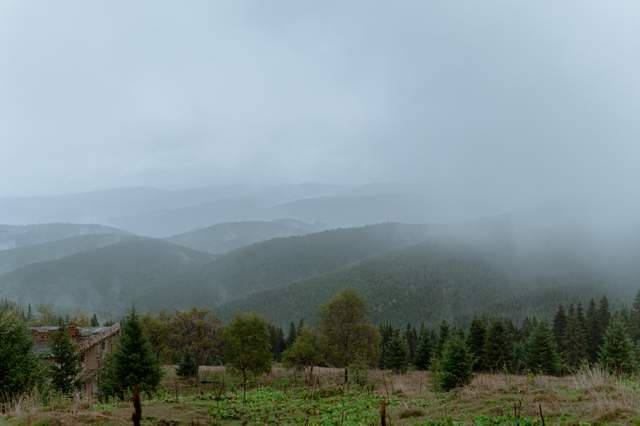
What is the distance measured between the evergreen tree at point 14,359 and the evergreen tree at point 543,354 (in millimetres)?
44385

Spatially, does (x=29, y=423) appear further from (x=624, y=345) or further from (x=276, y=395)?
(x=624, y=345)

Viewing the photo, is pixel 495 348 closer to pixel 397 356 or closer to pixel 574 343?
pixel 397 356

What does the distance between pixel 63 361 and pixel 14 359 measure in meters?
14.0

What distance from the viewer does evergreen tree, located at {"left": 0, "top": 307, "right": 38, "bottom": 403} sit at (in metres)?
17.7

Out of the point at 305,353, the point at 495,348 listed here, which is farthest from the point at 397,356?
the point at 305,353

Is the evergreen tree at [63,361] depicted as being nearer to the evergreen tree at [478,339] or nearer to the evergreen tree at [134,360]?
the evergreen tree at [134,360]

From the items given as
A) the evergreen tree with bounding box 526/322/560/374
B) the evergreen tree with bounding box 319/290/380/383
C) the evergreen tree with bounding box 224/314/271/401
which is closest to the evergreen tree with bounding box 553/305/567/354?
the evergreen tree with bounding box 526/322/560/374

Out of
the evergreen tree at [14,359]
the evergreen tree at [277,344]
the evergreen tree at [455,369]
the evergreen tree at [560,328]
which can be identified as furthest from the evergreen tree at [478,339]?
the evergreen tree at [277,344]

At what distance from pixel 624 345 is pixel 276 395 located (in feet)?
120

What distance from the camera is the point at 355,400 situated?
1694 cm

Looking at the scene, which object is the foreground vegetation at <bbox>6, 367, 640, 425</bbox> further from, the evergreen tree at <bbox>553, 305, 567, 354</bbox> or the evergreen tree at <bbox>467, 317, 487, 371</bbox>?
the evergreen tree at <bbox>553, 305, 567, 354</bbox>

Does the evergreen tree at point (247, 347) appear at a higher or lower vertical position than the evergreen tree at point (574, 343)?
higher

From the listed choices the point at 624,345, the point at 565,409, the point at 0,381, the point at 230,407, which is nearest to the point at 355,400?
the point at 230,407

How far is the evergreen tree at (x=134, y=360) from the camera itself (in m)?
28.9
